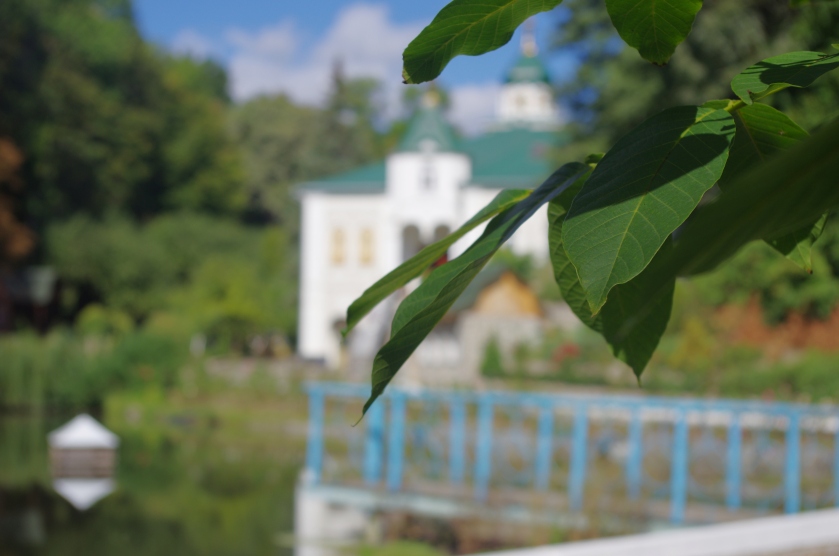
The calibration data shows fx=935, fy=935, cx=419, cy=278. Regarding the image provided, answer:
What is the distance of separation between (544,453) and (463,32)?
6.35m

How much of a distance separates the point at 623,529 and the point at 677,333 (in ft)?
25.2

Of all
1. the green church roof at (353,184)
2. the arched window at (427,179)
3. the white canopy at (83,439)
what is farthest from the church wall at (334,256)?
the white canopy at (83,439)

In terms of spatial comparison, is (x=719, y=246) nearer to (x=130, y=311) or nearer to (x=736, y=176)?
(x=736, y=176)

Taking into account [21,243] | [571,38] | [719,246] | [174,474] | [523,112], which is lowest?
[174,474]

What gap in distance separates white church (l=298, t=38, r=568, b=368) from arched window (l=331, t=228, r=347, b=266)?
0.07ft

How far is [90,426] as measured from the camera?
28.5 feet

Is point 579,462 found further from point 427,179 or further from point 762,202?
point 427,179

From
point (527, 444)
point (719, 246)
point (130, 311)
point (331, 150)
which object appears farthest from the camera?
point (331, 150)

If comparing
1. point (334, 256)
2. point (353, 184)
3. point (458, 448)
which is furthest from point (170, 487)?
point (353, 184)

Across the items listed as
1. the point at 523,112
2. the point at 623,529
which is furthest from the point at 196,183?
the point at 623,529

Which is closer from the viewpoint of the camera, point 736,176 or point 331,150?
point 736,176

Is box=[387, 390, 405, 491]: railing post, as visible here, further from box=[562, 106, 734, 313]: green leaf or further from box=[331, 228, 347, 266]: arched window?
box=[331, 228, 347, 266]: arched window

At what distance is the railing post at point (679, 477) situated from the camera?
5680mm

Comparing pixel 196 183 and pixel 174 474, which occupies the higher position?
pixel 196 183
